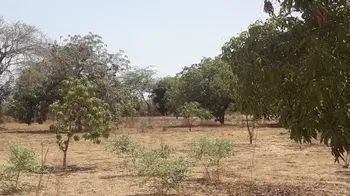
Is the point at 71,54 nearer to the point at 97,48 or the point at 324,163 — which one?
the point at 97,48

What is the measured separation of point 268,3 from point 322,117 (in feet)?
4.36

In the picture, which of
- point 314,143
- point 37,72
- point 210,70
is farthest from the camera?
point 210,70

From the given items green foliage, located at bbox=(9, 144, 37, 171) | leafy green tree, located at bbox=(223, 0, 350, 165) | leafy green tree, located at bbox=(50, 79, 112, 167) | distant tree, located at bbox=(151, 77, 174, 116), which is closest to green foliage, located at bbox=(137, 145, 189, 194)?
green foliage, located at bbox=(9, 144, 37, 171)

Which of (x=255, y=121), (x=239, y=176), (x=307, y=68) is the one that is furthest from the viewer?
(x=255, y=121)

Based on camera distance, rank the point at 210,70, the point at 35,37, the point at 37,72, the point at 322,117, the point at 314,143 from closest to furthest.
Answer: the point at 322,117 < the point at 314,143 < the point at 37,72 < the point at 35,37 < the point at 210,70

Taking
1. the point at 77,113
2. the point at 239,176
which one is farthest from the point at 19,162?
the point at 239,176

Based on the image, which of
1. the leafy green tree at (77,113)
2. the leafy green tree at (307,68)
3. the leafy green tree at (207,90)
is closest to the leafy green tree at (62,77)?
the leafy green tree at (207,90)

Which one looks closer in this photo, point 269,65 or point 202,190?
point 269,65

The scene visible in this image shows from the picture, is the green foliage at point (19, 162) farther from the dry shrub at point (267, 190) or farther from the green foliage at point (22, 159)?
the dry shrub at point (267, 190)

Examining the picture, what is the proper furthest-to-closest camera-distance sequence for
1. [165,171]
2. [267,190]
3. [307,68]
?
[267,190]
[165,171]
[307,68]

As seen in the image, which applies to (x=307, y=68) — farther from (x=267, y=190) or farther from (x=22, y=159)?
(x=22, y=159)

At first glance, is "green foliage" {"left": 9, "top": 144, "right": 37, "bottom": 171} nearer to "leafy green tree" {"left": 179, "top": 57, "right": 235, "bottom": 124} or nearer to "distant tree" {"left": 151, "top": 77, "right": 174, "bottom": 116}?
"leafy green tree" {"left": 179, "top": 57, "right": 235, "bottom": 124}

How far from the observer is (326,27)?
191 inches

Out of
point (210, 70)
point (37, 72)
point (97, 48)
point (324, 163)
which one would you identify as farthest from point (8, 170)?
point (210, 70)
